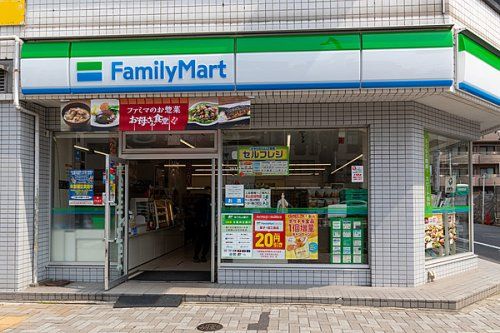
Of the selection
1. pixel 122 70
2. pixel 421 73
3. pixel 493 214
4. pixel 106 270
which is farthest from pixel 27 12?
pixel 493 214

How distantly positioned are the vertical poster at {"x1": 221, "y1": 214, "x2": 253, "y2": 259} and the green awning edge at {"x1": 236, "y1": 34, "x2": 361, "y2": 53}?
9.78ft

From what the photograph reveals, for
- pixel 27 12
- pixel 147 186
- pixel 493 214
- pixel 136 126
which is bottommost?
pixel 493 214

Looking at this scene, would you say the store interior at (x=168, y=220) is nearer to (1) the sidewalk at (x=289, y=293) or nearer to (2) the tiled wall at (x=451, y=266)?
(1) the sidewalk at (x=289, y=293)

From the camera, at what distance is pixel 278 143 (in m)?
8.14

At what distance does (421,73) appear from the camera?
6574 millimetres

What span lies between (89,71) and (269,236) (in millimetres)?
4128

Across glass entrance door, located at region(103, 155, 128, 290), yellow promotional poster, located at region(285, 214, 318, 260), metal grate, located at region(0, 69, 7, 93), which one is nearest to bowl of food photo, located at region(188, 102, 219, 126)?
glass entrance door, located at region(103, 155, 128, 290)

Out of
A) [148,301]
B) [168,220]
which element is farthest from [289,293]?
[168,220]

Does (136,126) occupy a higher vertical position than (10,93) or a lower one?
lower

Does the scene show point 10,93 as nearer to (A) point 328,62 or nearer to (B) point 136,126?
(B) point 136,126

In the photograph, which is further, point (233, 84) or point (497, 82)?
point (497, 82)

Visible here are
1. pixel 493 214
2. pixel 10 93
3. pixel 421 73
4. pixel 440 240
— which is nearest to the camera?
pixel 421 73

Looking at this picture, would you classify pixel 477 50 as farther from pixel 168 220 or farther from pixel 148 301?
pixel 168 220

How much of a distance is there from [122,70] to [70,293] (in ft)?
12.3
